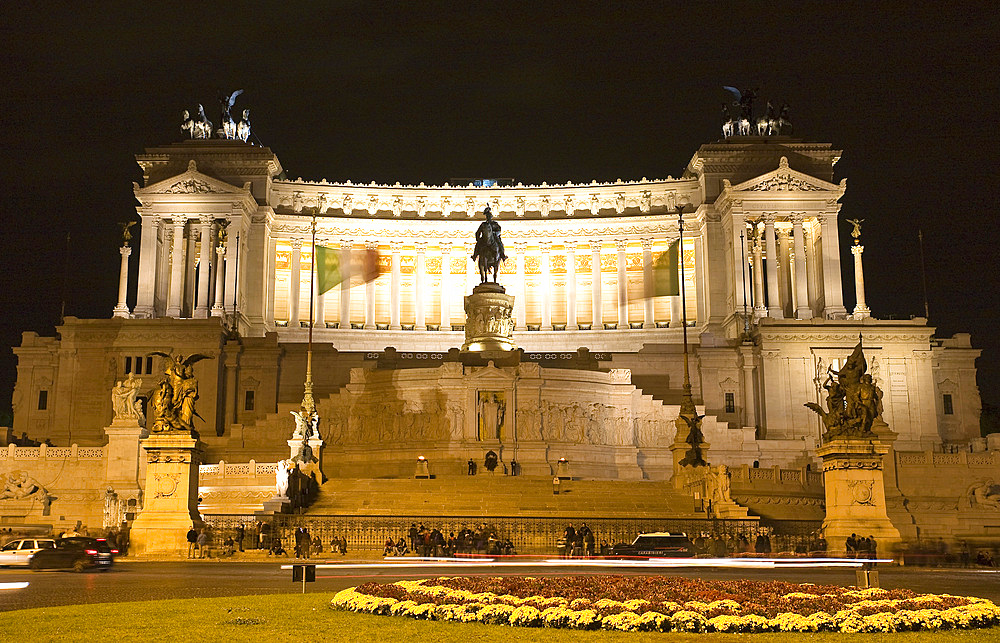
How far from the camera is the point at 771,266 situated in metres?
87.5

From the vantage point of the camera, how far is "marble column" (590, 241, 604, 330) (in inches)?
3717

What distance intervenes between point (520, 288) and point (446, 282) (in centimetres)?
652

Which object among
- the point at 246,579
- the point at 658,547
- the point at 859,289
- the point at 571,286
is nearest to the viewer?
the point at 246,579

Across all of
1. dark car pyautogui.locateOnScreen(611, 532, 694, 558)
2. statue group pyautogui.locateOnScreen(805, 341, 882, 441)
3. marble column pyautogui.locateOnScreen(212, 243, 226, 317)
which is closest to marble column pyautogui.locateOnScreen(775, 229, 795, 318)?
marble column pyautogui.locateOnScreen(212, 243, 226, 317)

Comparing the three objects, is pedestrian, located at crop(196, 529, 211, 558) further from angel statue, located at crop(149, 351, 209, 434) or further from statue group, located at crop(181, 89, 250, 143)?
statue group, located at crop(181, 89, 250, 143)

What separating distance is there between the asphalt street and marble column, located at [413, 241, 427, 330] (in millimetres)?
63399

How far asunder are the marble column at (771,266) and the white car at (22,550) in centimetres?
6527

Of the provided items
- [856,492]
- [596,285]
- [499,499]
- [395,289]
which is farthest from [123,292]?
[856,492]

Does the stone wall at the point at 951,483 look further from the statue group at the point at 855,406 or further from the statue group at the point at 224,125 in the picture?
the statue group at the point at 224,125

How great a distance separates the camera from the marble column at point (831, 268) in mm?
85625

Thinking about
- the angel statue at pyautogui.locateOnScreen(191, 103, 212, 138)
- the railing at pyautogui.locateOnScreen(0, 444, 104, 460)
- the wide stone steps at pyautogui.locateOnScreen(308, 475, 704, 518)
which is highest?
the angel statue at pyautogui.locateOnScreen(191, 103, 212, 138)

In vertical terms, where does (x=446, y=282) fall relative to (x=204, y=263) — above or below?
above

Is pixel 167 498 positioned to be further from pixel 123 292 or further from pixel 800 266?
pixel 800 266

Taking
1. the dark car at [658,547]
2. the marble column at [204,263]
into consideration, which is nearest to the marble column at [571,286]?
the marble column at [204,263]
